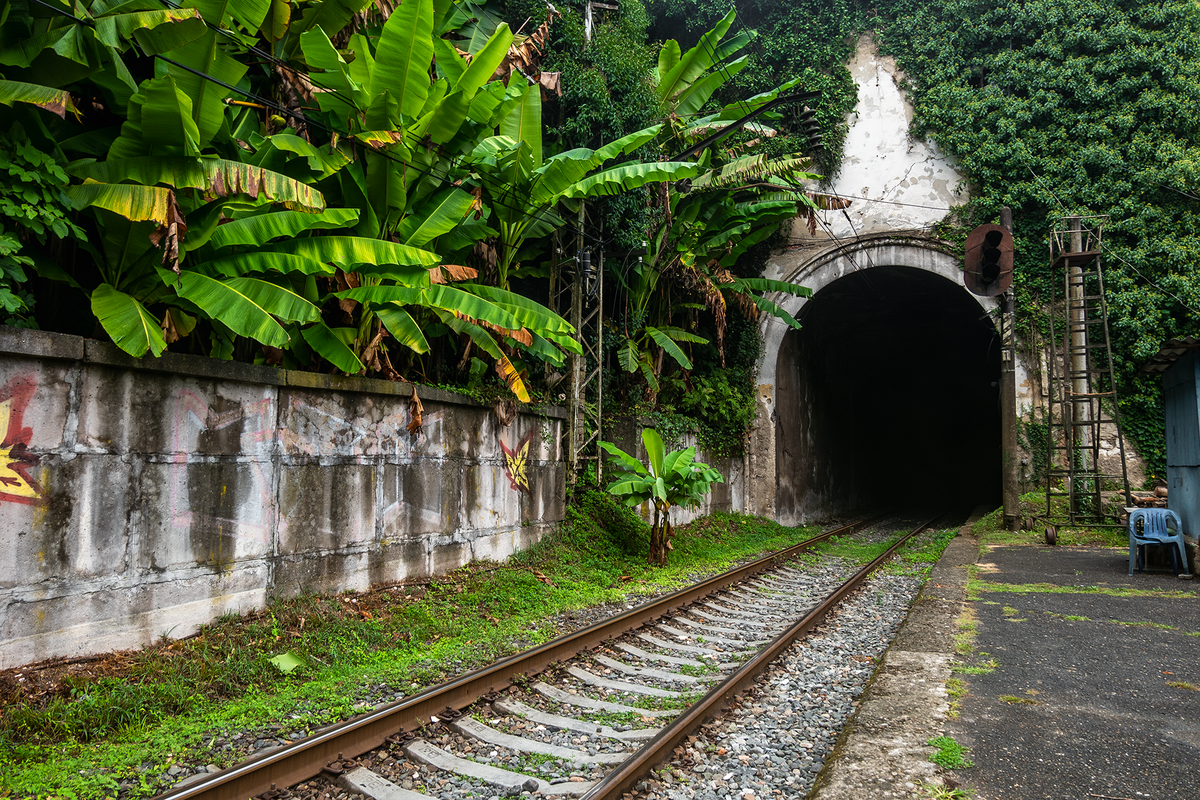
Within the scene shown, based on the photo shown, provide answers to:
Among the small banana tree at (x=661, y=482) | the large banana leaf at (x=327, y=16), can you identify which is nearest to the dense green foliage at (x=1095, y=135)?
the small banana tree at (x=661, y=482)

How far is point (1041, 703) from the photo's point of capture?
459 cm

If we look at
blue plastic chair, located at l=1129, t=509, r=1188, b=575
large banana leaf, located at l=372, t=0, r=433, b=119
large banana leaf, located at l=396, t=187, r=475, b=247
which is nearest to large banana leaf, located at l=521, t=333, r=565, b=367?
large banana leaf, located at l=396, t=187, r=475, b=247

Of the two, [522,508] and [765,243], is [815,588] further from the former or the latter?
[765,243]

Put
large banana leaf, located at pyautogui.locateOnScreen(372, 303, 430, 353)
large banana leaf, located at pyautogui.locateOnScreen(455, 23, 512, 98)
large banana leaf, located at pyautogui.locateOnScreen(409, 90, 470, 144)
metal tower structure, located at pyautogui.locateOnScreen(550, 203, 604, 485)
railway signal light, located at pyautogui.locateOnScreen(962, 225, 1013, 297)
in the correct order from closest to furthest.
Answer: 1. large banana leaf, located at pyautogui.locateOnScreen(372, 303, 430, 353)
2. large banana leaf, located at pyautogui.locateOnScreen(409, 90, 470, 144)
3. large banana leaf, located at pyautogui.locateOnScreen(455, 23, 512, 98)
4. metal tower structure, located at pyautogui.locateOnScreen(550, 203, 604, 485)
5. railway signal light, located at pyautogui.locateOnScreen(962, 225, 1013, 297)

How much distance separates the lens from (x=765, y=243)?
17.2 meters

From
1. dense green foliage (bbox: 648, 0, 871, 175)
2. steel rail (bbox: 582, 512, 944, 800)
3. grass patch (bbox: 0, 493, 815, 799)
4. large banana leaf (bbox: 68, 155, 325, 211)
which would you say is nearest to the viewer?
steel rail (bbox: 582, 512, 944, 800)

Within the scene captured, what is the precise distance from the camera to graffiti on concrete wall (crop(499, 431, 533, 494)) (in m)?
9.41

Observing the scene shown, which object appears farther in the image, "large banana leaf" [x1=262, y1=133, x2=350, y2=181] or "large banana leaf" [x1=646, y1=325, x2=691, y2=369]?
"large banana leaf" [x1=646, y1=325, x2=691, y2=369]

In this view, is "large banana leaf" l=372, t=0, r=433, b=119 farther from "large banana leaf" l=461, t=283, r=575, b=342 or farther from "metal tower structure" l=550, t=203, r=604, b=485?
"metal tower structure" l=550, t=203, r=604, b=485

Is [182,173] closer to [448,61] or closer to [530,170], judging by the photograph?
[448,61]

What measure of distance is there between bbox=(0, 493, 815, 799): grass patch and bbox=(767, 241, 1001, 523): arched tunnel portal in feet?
37.0

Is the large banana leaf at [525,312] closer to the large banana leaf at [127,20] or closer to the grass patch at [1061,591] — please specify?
the large banana leaf at [127,20]

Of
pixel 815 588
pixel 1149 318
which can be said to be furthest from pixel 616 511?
pixel 1149 318

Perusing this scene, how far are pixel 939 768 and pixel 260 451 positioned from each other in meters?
5.57
